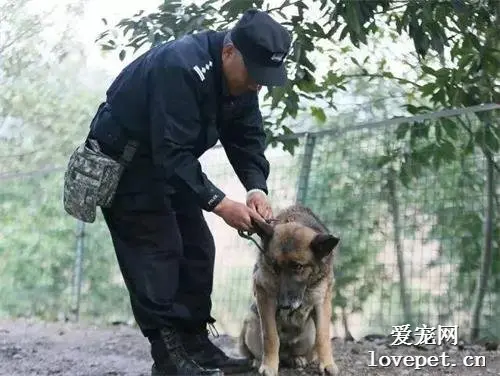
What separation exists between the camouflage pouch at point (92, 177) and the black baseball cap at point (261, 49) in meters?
0.82

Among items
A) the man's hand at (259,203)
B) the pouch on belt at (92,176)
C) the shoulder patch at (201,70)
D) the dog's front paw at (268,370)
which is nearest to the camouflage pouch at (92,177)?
the pouch on belt at (92,176)

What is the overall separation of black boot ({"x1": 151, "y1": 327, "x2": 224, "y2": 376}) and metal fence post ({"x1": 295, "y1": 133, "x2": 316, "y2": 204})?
2.47 metres

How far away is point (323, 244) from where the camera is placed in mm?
4602

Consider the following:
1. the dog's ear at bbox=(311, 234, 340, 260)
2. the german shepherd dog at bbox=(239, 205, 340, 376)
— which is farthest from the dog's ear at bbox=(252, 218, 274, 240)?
the dog's ear at bbox=(311, 234, 340, 260)

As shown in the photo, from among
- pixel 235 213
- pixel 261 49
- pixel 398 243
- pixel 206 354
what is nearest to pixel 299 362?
pixel 206 354

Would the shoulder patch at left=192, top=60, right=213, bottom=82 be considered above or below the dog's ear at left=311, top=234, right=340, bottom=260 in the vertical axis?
above

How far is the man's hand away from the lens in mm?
4773

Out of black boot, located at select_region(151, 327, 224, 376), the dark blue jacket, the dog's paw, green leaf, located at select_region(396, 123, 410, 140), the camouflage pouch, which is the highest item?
the dark blue jacket

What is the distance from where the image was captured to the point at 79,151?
4.59 metres

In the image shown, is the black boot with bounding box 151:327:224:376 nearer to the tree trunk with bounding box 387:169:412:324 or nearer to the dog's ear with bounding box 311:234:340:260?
the dog's ear with bounding box 311:234:340:260

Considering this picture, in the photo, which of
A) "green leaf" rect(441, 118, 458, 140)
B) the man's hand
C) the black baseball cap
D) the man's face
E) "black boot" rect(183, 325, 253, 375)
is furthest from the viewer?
"green leaf" rect(441, 118, 458, 140)

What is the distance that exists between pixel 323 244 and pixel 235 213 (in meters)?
0.64

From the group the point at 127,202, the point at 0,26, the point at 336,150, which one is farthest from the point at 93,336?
the point at 0,26

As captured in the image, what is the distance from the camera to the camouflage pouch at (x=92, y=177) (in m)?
4.46
